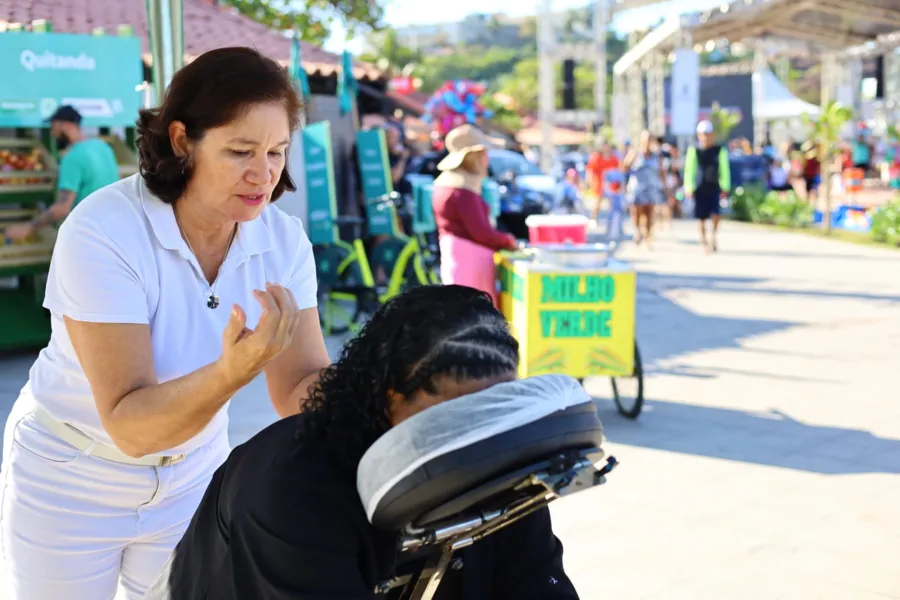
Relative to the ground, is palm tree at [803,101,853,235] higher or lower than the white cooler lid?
higher

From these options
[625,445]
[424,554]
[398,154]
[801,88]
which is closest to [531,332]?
[625,445]

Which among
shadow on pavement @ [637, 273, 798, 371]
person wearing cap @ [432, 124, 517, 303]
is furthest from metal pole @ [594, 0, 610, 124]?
person wearing cap @ [432, 124, 517, 303]

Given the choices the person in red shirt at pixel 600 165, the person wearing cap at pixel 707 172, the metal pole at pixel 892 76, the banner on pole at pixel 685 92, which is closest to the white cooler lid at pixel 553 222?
the person wearing cap at pixel 707 172

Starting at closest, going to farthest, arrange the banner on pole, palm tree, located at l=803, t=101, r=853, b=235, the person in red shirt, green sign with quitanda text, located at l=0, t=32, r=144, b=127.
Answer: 1. green sign with quitanda text, located at l=0, t=32, r=144, b=127
2. palm tree, located at l=803, t=101, r=853, b=235
3. the person in red shirt
4. the banner on pole

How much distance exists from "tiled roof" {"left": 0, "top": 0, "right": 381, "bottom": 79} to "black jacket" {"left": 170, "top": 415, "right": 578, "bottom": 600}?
9.65m

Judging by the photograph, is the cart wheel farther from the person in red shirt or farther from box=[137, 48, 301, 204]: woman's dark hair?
the person in red shirt

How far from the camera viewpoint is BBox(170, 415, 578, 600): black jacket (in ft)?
4.56

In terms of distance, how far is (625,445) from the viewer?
5855 mm

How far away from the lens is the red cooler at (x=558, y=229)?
263 inches

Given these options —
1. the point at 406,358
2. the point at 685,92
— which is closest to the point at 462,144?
the point at 406,358

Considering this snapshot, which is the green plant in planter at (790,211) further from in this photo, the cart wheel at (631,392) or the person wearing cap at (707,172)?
the cart wheel at (631,392)

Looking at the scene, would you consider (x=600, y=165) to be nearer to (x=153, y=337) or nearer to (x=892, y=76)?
(x=892, y=76)

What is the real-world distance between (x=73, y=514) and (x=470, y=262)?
15.3 ft

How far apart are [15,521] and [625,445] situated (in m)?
4.20
